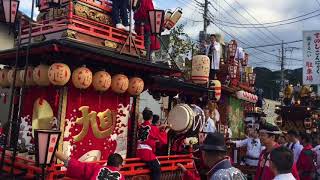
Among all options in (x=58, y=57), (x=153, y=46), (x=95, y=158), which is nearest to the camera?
(x=58, y=57)

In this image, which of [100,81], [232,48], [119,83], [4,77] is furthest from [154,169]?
[232,48]

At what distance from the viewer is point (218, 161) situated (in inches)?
134

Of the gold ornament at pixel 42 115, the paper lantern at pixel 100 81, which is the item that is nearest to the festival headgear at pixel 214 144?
the paper lantern at pixel 100 81

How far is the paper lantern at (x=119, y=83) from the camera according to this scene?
25.1 ft

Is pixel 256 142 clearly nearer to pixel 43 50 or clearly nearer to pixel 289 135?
pixel 289 135

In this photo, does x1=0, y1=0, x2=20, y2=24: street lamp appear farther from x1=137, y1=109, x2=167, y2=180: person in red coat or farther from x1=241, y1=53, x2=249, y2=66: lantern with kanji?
x1=241, y1=53, x2=249, y2=66: lantern with kanji

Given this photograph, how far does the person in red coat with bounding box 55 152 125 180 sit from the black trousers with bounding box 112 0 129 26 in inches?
157

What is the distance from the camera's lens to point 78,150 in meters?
7.39

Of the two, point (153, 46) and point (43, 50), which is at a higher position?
point (153, 46)

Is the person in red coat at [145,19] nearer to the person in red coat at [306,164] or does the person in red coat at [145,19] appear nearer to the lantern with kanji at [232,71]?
the person in red coat at [306,164]

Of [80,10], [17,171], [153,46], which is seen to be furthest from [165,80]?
[17,171]

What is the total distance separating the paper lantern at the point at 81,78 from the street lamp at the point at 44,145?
1.37 m

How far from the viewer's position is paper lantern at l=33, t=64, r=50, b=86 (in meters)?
6.94

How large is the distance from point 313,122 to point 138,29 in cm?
1404
